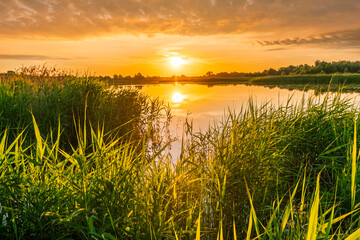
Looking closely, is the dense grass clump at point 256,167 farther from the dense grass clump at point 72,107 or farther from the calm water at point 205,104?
the dense grass clump at point 72,107

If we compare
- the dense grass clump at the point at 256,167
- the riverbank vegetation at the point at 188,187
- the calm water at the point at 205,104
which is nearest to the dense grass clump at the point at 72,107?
the riverbank vegetation at the point at 188,187

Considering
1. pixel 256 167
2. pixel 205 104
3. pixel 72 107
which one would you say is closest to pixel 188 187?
pixel 256 167

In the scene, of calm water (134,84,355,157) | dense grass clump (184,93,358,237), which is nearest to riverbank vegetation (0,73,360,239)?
dense grass clump (184,93,358,237)

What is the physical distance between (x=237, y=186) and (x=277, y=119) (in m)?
1.99

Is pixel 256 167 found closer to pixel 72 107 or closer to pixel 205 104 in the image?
pixel 72 107

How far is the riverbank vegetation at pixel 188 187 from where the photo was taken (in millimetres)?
A: 2385

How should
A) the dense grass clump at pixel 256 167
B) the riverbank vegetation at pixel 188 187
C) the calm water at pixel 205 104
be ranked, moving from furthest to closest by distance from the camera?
the calm water at pixel 205 104 → the dense grass clump at pixel 256 167 → the riverbank vegetation at pixel 188 187

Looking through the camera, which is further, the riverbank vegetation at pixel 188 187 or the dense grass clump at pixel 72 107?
the dense grass clump at pixel 72 107

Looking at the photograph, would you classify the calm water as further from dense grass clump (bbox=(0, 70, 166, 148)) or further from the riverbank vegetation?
dense grass clump (bbox=(0, 70, 166, 148))

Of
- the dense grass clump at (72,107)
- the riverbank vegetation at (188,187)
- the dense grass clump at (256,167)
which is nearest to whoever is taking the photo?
the riverbank vegetation at (188,187)

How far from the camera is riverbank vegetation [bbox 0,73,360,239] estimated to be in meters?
2.38

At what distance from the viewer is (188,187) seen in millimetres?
3252

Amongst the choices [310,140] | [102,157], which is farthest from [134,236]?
[310,140]

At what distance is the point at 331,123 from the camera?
15.2ft
